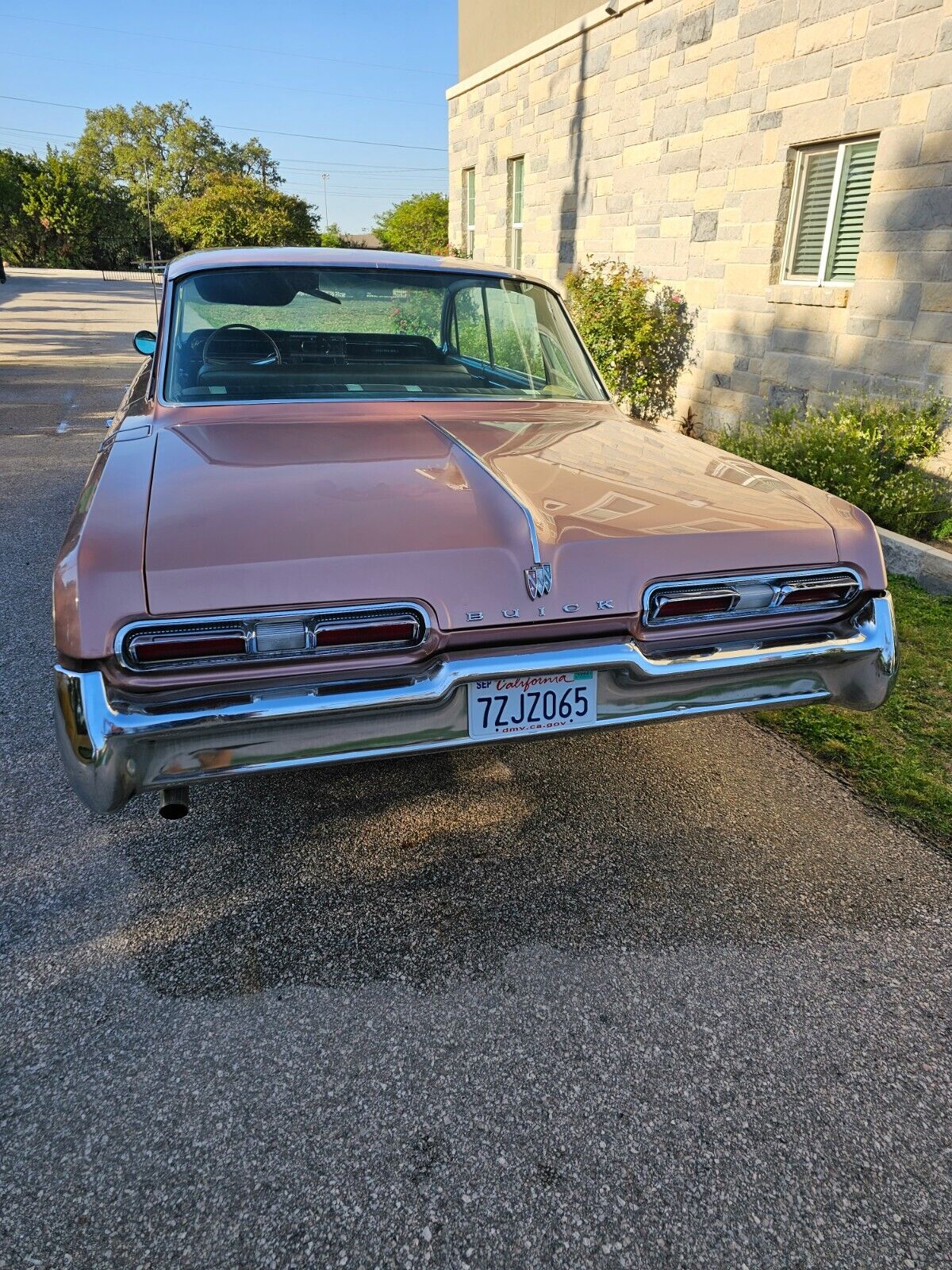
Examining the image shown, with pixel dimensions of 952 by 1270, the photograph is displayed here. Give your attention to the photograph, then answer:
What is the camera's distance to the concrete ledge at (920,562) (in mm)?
4898

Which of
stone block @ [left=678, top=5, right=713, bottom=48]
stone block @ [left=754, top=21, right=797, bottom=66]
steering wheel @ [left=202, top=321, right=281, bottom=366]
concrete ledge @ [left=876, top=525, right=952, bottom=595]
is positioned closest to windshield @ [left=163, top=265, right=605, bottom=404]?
steering wheel @ [left=202, top=321, right=281, bottom=366]

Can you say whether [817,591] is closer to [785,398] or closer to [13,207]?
[785,398]

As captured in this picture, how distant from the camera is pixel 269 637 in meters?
2.05

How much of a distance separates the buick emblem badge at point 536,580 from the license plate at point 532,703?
8.7 inches

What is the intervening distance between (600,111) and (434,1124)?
35.1 feet

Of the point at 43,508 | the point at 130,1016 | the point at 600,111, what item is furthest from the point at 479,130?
the point at 130,1016

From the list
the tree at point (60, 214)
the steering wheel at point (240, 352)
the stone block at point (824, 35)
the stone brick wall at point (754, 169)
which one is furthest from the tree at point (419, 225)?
the tree at point (60, 214)

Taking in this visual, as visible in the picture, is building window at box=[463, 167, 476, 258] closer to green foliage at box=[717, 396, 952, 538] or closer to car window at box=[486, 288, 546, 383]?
green foliage at box=[717, 396, 952, 538]

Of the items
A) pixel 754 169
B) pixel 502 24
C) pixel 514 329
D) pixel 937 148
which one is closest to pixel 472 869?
pixel 514 329

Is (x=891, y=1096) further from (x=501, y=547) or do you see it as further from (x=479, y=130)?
(x=479, y=130)

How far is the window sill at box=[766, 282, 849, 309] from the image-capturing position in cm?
657

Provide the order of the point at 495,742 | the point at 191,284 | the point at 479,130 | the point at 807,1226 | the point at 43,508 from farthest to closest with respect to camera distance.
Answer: the point at 479,130 < the point at 43,508 < the point at 191,284 < the point at 495,742 < the point at 807,1226

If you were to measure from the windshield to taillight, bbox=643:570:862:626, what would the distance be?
1567mm

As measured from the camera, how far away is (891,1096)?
1.89 meters
